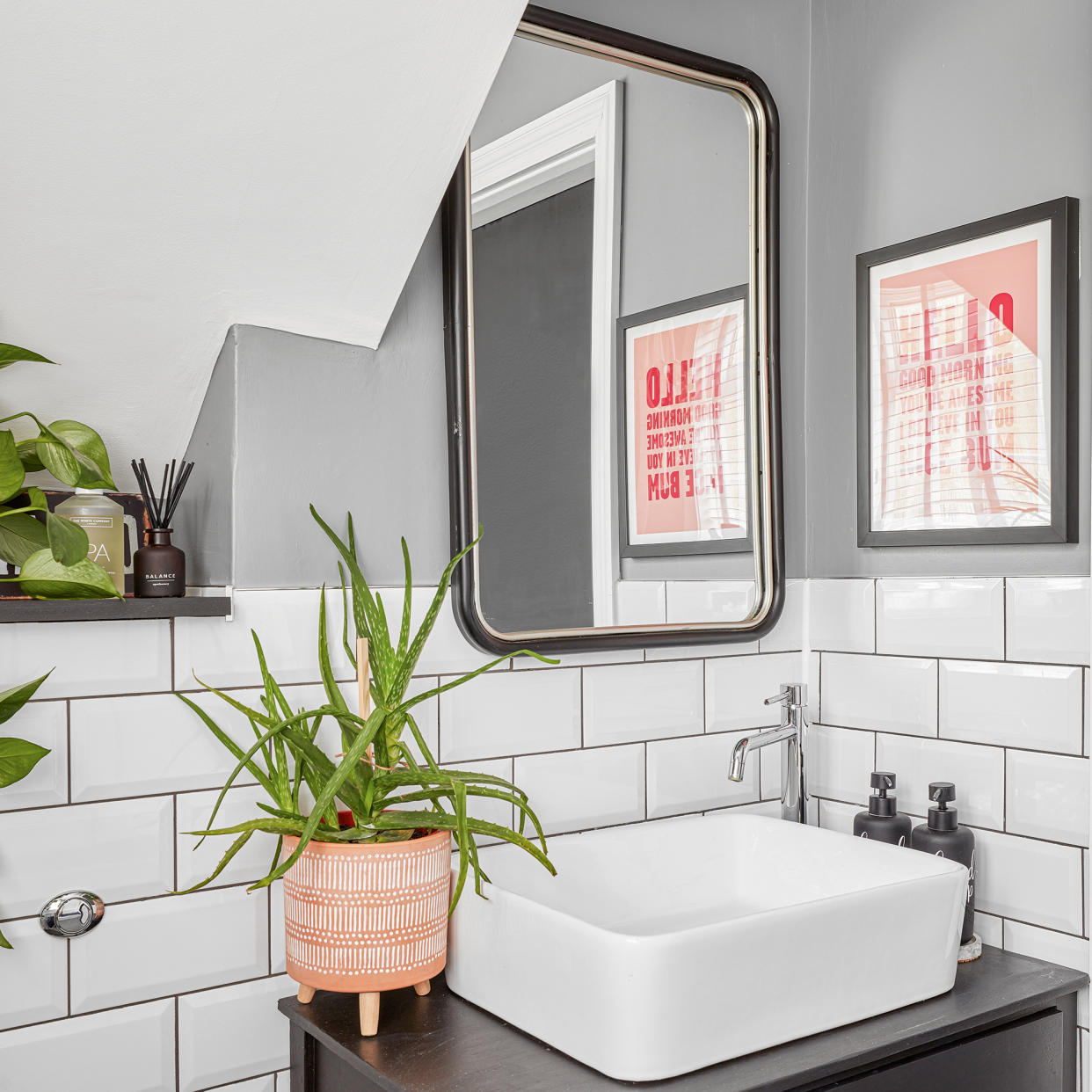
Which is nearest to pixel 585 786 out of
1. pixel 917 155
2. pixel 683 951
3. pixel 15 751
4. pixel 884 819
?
pixel 884 819

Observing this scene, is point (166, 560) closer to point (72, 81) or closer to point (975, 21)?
point (72, 81)

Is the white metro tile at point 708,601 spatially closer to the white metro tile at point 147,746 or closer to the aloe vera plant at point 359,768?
the aloe vera plant at point 359,768

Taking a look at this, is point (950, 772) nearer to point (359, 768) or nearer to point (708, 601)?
point (708, 601)

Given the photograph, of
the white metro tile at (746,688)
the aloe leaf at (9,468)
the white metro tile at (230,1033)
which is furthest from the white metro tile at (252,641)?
the white metro tile at (746,688)

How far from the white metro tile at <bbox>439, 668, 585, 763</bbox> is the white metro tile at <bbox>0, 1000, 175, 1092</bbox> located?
436 millimetres

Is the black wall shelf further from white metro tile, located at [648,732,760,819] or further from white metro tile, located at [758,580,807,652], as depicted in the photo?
white metro tile, located at [758,580,807,652]

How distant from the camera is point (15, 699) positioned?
1.09m

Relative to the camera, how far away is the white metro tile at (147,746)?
1188mm

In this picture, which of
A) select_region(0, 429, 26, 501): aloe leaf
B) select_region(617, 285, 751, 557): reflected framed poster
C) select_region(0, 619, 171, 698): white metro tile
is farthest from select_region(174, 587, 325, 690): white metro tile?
select_region(617, 285, 751, 557): reflected framed poster

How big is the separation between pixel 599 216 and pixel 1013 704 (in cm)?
84

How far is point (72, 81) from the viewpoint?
99 centimetres

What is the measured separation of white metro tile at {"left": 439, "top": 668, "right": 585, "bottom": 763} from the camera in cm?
142

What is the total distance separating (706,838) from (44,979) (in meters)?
0.84

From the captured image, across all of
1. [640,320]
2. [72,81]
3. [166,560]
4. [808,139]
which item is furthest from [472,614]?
[808,139]
